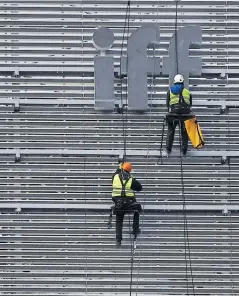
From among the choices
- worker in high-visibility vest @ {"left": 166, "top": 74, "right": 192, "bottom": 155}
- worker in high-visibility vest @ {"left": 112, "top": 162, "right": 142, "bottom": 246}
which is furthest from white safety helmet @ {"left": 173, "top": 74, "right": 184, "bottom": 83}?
worker in high-visibility vest @ {"left": 112, "top": 162, "right": 142, "bottom": 246}

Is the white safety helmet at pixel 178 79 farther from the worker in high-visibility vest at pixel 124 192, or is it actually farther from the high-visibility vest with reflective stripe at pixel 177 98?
the worker in high-visibility vest at pixel 124 192

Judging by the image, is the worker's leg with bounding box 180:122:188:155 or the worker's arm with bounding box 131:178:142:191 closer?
the worker's arm with bounding box 131:178:142:191

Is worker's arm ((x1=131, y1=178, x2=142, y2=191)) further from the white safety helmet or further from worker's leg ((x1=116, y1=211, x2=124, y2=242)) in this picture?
the white safety helmet

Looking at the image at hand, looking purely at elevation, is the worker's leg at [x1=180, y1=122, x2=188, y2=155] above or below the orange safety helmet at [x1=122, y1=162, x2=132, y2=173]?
above

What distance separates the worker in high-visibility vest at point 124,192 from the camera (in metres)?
19.0

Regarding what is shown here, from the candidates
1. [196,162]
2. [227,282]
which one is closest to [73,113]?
[196,162]

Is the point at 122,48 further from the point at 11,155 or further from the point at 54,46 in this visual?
the point at 11,155

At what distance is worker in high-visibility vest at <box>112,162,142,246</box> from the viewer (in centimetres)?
1905

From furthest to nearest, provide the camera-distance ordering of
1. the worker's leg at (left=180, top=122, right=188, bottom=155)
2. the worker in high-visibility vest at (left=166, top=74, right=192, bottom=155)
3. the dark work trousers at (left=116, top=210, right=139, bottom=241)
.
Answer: the worker's leg at (left=180, top=122, right=188, bottom=155), the worker in high-visibility vest at (left=166, top=74, right=192, bottom=155), the dark work trousers at (left=116, top=210, right=139, bottom=241)

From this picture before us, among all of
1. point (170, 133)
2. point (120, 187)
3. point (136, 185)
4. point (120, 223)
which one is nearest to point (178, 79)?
point (170, 133)

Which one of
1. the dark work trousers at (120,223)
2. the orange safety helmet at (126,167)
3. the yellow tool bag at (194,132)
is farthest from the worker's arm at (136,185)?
the yellow tool bag at (194,132)

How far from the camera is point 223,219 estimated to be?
64.8 ft

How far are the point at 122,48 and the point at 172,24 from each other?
116cm

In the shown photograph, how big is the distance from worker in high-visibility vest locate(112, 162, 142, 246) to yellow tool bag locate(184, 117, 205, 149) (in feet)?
4.60
